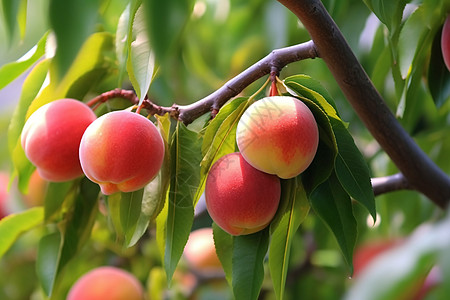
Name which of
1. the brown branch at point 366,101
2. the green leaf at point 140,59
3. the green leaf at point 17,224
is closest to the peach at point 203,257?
the green leaf at point 17,224

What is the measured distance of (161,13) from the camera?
0.32 metres

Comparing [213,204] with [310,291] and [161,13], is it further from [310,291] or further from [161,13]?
[310,291]

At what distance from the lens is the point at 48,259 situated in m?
0.77

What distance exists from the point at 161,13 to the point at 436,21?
0.44 meters

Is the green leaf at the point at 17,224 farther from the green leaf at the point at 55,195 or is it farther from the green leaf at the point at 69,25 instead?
the green leaf at the point at 69,25

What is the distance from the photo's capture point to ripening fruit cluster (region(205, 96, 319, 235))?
55cm

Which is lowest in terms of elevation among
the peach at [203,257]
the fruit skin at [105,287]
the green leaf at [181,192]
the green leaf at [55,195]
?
the peach at [203,257]

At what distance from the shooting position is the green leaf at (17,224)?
80 cm

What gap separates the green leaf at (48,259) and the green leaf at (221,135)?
23 centimetres

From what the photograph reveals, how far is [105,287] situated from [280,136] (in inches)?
20.3

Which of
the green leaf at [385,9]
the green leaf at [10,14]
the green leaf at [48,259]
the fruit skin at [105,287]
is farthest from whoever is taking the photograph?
the fruit skin at [105,287]

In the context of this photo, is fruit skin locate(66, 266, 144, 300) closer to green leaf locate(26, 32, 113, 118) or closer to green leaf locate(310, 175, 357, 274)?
green leaf locate(26, 32, 113, 118)

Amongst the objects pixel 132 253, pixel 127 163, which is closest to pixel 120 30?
pixel 127 163

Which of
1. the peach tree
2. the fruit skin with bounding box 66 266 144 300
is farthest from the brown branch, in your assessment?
the fruit skin with bounding box 66 266 144 300
